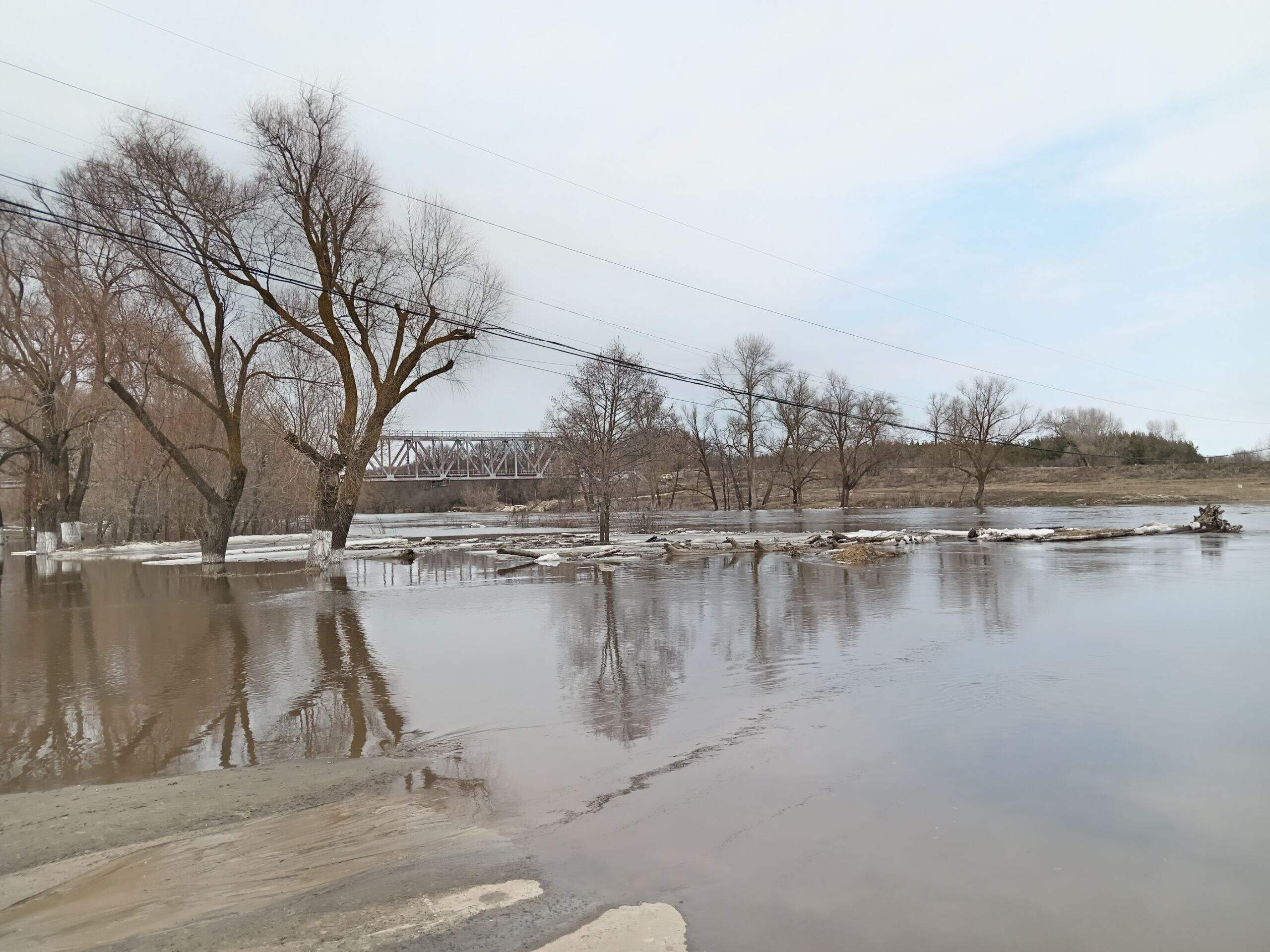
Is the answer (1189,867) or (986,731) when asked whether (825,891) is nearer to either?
(1189,867)

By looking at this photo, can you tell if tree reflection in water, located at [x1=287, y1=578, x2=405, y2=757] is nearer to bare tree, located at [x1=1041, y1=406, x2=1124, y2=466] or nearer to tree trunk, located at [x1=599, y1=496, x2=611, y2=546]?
tree trunk, located at [x1=599, y1=496, x2=611, y2=546]

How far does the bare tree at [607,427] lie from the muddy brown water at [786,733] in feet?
45.1

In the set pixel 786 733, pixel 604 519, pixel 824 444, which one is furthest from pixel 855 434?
pixel 786 733

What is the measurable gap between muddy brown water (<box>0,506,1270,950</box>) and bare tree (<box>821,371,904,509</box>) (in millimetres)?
56543

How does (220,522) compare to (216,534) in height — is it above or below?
above

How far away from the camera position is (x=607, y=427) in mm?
30047

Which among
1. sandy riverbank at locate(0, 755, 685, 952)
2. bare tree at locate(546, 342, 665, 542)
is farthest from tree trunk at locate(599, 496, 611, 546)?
sandy riverbank at locate(0, 755, 685, 952)

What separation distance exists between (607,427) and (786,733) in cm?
2344

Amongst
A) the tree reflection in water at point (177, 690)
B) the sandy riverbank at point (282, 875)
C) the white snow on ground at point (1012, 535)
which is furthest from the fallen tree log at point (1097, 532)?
the sandy riverbank at point (282, 875)

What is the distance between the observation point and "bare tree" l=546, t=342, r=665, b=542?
1164 inches

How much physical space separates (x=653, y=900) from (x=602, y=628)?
8.55 m

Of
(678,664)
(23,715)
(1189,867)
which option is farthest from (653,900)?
(23,715)

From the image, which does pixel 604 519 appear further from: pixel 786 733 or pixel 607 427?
pixel 786 733

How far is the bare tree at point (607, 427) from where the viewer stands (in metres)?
29.6
